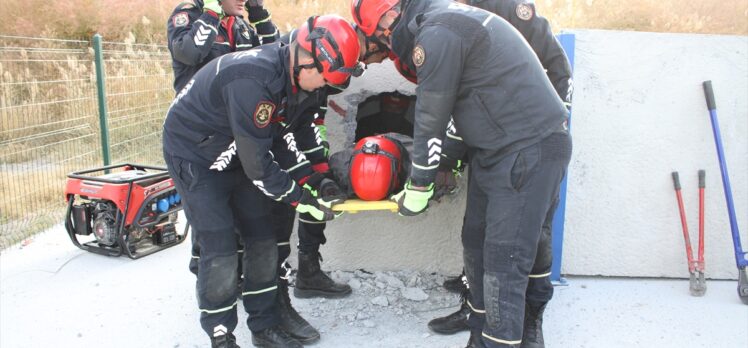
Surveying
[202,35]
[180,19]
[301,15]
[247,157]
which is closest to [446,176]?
[247,157]

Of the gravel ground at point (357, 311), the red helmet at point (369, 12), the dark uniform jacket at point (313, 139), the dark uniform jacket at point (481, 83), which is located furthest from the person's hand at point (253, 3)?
the gravel ground at point (357, 311)

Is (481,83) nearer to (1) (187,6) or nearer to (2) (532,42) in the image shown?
(2) (532,42)

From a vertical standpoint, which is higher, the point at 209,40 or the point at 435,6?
the point at 209,40

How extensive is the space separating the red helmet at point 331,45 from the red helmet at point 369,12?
13 centimetres

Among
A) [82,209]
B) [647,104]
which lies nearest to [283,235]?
[82,209]

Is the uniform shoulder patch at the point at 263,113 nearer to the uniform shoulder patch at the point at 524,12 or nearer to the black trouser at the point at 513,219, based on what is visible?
the black trouser at the point at 513,219

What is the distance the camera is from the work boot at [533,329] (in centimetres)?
343

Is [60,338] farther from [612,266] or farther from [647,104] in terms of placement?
[647,104]

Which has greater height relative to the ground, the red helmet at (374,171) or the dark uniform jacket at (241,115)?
the dark uniform jacket at (241,115)

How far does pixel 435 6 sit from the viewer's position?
9.26 ft

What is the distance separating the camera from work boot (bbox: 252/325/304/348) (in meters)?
3.49

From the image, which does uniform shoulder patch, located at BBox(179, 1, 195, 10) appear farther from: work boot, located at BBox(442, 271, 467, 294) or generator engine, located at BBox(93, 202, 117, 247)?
work boot, located at BBox(442, 271, 467, 294)

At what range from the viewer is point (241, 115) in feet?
9.30

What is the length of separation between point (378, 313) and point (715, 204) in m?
2.69
